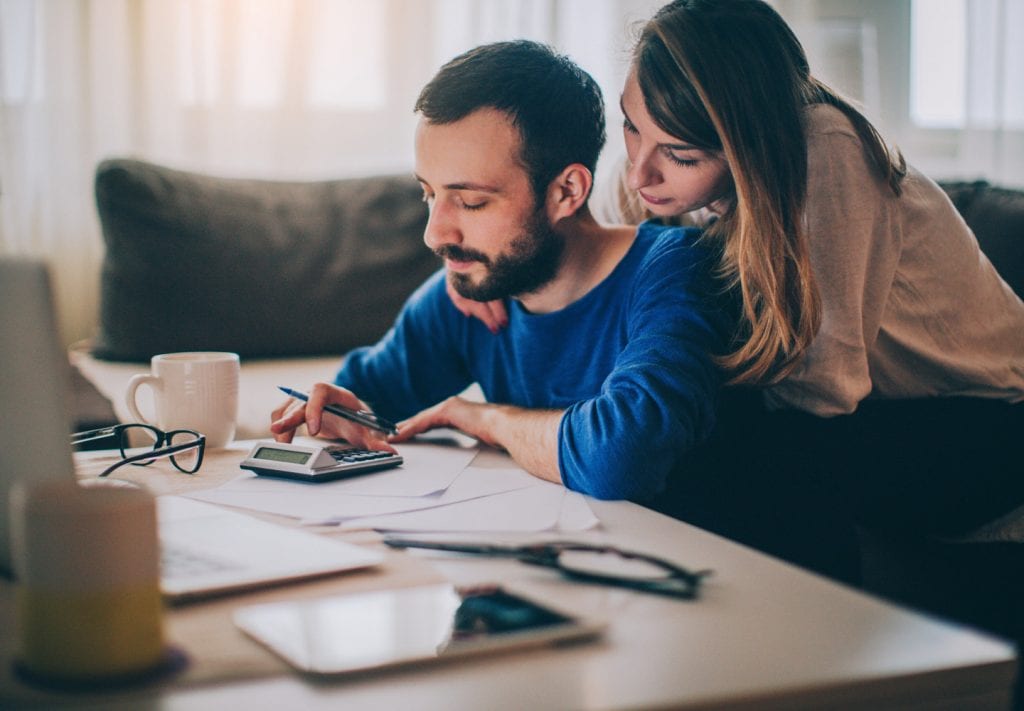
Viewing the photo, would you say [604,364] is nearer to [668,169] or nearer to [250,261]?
[668,169]

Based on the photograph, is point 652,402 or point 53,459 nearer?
point 53,459

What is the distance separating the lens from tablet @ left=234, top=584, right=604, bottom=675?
606mm

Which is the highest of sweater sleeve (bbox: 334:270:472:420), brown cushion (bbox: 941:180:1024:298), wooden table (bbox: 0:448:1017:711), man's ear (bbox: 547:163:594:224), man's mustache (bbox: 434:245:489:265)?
man's ear (bbox: 547:163:594:224)

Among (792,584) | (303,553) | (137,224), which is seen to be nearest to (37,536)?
(303,553)

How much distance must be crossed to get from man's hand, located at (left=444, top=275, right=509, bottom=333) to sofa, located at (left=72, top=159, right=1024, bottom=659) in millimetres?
536

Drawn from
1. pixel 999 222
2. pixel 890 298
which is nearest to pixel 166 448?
pixel 890 298

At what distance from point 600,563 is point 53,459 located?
388 mm

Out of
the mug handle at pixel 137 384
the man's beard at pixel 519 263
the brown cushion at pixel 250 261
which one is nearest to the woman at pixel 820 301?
the man's beard at pixel 519 263

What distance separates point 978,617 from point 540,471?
74 cm

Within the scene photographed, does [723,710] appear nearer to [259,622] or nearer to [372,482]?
[259,622]

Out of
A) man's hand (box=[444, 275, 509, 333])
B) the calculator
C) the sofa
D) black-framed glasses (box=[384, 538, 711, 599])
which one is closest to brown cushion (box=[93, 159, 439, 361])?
the sofa

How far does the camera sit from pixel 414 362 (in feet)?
5.48

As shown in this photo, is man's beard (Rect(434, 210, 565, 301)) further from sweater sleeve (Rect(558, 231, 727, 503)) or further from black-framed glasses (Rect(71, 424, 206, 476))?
black-framed glasses (Rect(71, 424, 206, 476))

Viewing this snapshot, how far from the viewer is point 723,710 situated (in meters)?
0.56
